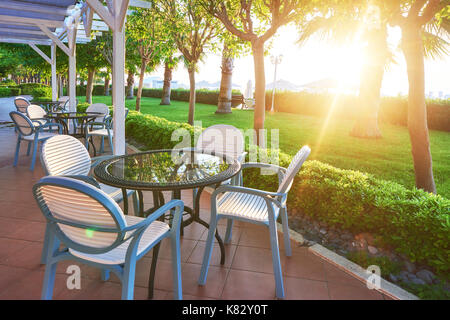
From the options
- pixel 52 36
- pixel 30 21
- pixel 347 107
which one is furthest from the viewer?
pixel 347 107

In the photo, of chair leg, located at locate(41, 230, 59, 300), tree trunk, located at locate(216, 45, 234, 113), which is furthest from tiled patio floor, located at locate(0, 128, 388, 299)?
tree trunk, located at locate(216, 45, 234, 113)

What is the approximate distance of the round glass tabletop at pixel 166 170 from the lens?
6.82 feet

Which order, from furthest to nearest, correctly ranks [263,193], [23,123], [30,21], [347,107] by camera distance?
1. [347,107]
2. [30,21]
3. [23,123]
4. [263,193]

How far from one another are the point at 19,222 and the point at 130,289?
2.26m

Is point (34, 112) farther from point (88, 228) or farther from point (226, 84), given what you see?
point (226, 84)

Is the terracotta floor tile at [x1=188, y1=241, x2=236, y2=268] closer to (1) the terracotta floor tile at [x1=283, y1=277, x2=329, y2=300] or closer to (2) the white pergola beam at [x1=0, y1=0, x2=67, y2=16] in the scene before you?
(1) the terracotta floor tile at [x1=283, y1=277, x2=329, y2=300]

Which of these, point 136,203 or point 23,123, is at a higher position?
point 23,123

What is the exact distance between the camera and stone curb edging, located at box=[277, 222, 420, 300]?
2.21m

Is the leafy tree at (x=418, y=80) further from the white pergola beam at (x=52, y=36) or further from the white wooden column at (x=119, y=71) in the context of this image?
the white pergola beam at (x=52, y=36)

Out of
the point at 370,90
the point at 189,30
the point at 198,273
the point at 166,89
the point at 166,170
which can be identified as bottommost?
the point at 198,273

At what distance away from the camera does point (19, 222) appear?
312 cm

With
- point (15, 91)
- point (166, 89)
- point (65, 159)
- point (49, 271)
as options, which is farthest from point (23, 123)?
point (15, 91)

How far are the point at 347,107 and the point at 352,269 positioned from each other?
14.0 meters

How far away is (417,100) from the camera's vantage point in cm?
369
